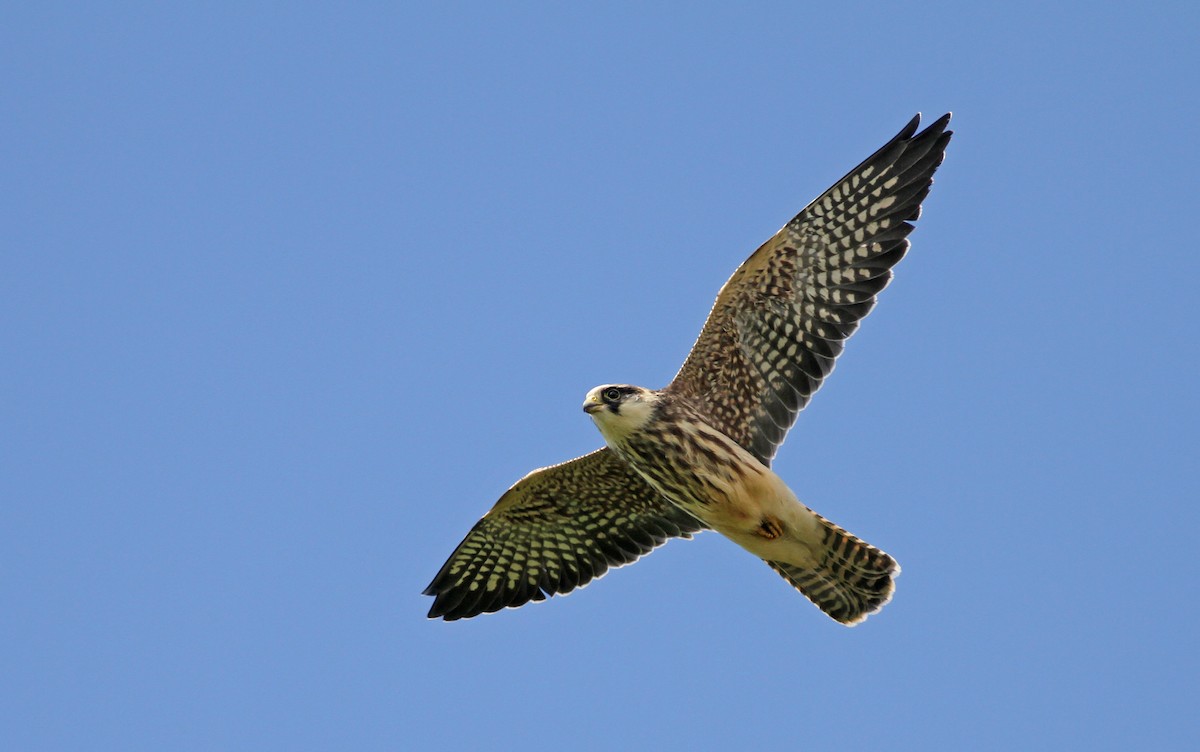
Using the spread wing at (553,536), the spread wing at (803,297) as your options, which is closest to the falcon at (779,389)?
the spread wing at (803,297)

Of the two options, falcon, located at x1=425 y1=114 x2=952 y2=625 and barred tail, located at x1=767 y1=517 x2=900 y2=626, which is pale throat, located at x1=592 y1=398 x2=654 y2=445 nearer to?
falcon, located at x1=425 y1=114 x2=952 y2=625

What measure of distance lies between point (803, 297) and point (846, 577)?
2.16 m

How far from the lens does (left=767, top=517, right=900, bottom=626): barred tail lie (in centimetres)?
1218

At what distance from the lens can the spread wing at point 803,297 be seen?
12.2 meters

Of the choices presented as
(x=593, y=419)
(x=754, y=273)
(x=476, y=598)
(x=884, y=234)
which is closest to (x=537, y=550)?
(x=476, y=598)

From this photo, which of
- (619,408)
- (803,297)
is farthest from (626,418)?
(803,297)

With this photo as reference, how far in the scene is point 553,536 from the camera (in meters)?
13.7

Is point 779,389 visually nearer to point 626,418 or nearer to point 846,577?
point 626,418

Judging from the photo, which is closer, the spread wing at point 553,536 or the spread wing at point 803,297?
the spread wing at point 803,297

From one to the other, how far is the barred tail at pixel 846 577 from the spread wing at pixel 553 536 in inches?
45.0

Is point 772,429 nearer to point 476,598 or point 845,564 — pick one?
point 845,564

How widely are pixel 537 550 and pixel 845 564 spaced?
111 inches

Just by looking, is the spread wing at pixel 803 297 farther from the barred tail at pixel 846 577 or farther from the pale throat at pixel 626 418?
the barred tail at pixel 846 577

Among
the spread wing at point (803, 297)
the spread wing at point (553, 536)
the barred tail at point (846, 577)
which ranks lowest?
the barred tail at point (846, 577)
